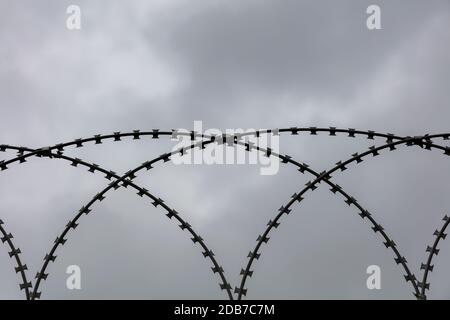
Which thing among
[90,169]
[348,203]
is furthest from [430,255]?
[90,169]

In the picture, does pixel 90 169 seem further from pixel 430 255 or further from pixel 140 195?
pixel 430 255

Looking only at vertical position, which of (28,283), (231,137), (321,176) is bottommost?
(28,283)

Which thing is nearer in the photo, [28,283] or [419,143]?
[28,283]

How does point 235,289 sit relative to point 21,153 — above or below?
below

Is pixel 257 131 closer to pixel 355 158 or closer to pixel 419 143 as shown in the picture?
pixel 355 158

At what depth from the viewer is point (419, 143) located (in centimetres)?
1261

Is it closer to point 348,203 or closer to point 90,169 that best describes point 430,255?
point 348,203

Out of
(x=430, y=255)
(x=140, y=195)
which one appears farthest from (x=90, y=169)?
(x=430, y=255)

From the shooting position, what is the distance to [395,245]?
11.9m
